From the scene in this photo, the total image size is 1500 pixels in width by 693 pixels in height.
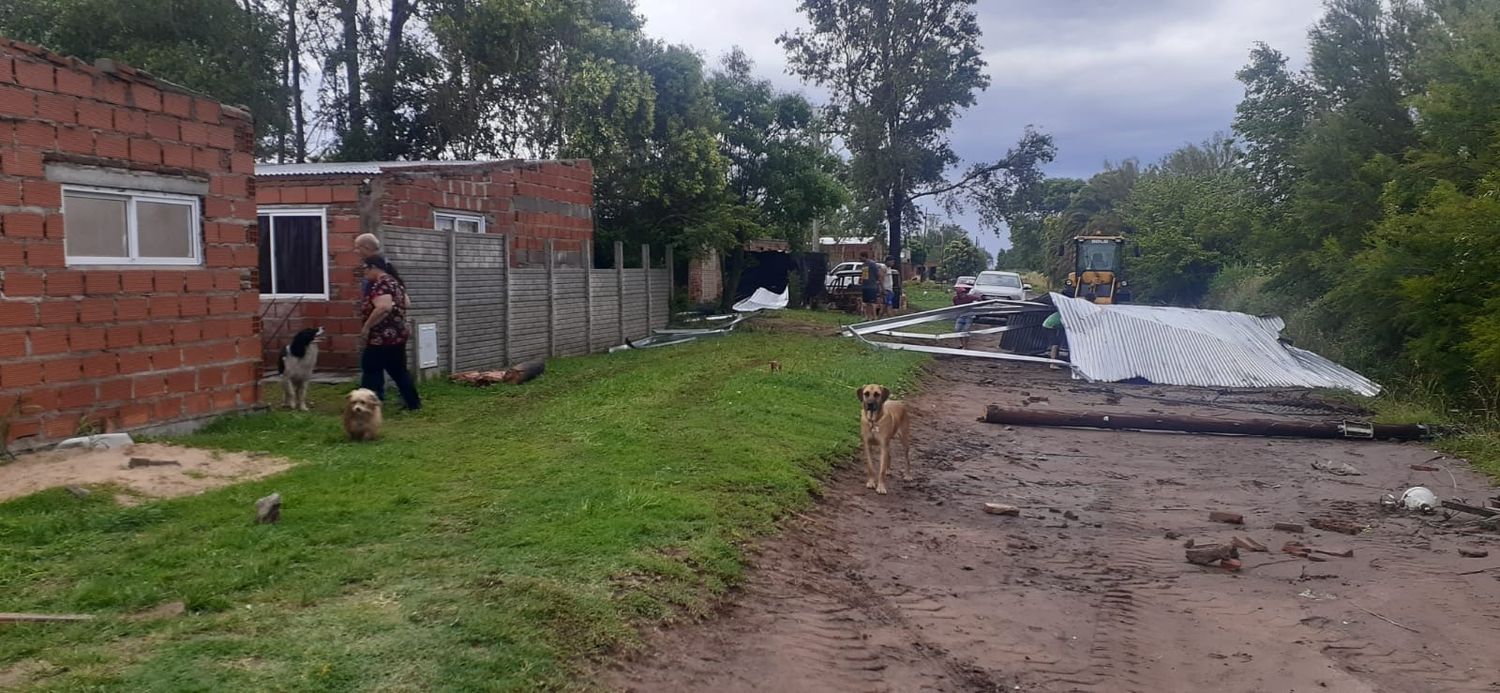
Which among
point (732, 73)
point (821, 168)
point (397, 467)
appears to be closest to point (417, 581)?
point (397, 467)

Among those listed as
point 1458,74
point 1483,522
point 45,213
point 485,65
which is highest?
point 485,65

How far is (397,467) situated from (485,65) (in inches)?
653

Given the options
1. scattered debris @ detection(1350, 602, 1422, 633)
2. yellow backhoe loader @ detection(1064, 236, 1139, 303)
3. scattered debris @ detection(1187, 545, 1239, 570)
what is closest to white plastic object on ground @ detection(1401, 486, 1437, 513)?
scattered debris @ detection(1187, 545, 1239, 570)

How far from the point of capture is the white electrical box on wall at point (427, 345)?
12.7 metres

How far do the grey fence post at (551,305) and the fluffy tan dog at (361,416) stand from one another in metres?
7.64

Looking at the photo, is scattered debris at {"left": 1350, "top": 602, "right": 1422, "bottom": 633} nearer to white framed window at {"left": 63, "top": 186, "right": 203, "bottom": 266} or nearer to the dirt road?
the dirt road

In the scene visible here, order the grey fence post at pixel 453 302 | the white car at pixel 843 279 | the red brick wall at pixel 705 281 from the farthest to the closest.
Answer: the white car at pixel 843 279 → the red brick wall at pixel 705 281 → the grey fence post at pixel 453 302

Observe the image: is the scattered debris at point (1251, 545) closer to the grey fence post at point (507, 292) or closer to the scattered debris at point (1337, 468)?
the scattered debris at point (1337, 468)

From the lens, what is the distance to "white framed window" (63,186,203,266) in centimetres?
805

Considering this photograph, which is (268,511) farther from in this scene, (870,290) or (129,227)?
(870,290)

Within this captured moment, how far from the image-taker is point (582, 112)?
72.0 feet

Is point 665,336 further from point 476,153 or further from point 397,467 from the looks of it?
point 397,467

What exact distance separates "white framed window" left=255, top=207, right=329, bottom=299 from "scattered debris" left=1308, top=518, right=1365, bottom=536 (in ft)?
37.4

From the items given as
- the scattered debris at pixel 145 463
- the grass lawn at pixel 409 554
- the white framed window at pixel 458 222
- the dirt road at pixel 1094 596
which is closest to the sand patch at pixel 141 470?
the scattered debris at pixel 145 463
